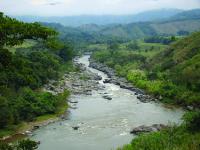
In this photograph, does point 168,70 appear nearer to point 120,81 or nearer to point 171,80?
point 120,81

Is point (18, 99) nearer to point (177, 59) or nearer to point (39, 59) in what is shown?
point (39, 59)

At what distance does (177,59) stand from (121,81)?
48.2 ft

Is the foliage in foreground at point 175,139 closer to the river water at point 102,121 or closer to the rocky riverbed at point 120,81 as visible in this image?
the river water at point 102,121

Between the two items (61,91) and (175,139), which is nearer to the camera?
(175,139)

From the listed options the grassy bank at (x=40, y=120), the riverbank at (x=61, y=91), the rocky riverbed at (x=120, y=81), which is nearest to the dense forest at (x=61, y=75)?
the grassy bank at (x=40, y=120)

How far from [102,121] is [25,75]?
3609 centimetres

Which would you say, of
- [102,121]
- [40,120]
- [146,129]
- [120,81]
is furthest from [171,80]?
[40,120]

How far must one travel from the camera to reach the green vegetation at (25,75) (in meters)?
15.0

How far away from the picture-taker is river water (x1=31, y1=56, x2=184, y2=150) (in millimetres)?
42656

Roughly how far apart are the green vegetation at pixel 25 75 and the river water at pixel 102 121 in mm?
3172

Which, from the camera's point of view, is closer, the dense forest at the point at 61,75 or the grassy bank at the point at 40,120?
the dense forest at the point at 61,75

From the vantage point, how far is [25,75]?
1587 centimetres

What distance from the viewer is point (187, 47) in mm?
92500

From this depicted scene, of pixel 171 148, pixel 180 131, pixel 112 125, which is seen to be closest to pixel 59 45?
pixel 171 148
